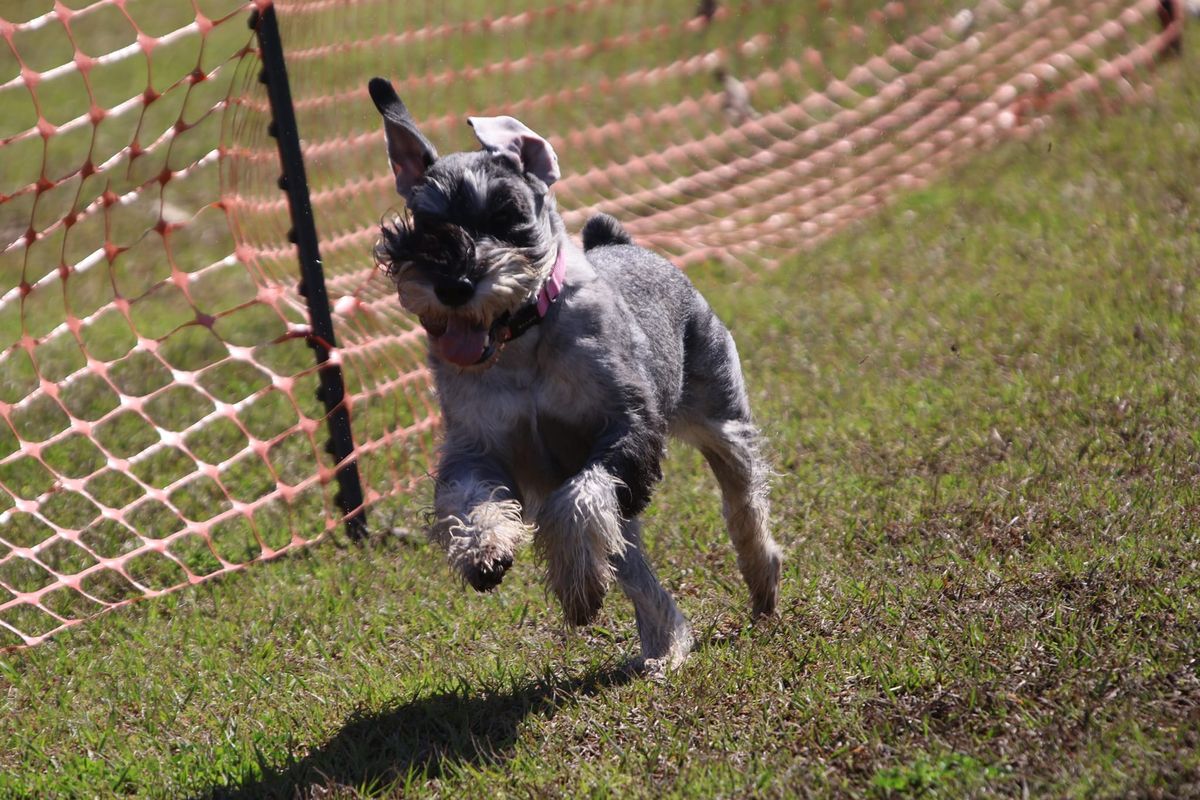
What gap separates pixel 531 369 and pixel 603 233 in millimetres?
1143

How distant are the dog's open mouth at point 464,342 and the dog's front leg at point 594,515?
0.50m

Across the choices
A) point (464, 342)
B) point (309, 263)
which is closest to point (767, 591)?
point (464, 342)

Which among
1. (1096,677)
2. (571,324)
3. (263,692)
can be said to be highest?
(571,324)

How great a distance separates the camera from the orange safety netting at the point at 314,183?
6.45 m

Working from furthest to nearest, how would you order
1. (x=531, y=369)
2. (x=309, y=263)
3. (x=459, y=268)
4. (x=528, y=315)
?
1. (x=309, y=263)
2. (x=531, y=369)
3. (x=528, y=315)
4. (x=459, y=268)

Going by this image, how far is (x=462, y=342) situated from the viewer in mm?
4273

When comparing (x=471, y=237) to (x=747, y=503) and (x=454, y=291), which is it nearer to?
(x=454, y=291)

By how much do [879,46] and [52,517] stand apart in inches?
338

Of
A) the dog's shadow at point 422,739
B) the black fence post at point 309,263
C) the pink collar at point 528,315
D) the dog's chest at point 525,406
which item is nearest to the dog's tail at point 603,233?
the pink collar at point 528,315

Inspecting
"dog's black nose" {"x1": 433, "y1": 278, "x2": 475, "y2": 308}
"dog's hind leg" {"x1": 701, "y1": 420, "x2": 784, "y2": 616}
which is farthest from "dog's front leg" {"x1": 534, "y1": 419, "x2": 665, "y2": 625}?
"dog's hind leg" {"x1": 701, "y1": 420, "x2": 784, "y2": 616}

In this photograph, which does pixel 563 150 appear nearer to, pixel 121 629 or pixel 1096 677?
pixel 121 629

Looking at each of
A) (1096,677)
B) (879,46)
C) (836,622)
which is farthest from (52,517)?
(879,46)

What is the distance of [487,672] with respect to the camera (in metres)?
4.93

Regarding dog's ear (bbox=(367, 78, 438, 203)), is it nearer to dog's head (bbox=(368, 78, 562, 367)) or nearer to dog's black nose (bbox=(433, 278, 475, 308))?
dog's head (bbox=(368, 78, 562, 367))
